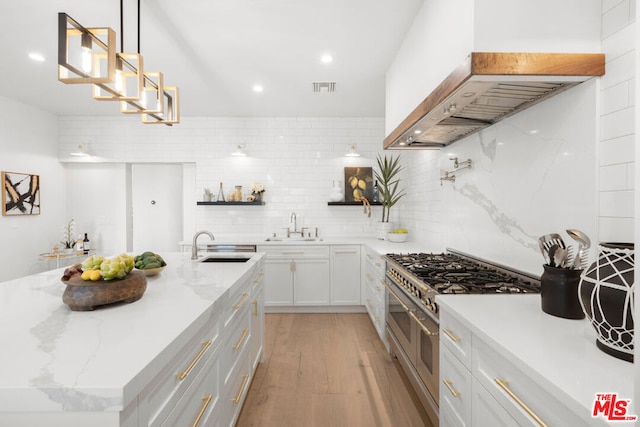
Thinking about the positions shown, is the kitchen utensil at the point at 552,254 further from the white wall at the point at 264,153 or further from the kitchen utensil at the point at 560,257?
the white wall at the point at 264,153

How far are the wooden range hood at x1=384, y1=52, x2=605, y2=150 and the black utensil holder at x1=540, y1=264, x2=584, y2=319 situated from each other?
83 centimetres

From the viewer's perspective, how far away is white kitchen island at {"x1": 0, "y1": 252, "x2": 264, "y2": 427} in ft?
Answer: 2.42

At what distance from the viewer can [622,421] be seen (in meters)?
0.63

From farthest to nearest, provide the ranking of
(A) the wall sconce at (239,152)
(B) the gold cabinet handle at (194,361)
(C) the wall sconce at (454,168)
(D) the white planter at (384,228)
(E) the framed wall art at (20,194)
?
(A) the wall sconce at (239,152) < (D) the white planter at (384,228) < (E) the framed wall art at (20,194) < (C) the wall sconce at (454,168) < (B) the gold cabinet handle at (194,361)

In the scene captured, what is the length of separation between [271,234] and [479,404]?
373 centimetres

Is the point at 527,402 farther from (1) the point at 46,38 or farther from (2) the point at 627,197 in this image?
(1) the point at 46,38

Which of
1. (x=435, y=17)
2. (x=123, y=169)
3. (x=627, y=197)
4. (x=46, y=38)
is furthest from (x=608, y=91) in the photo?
(x=123, y=169)

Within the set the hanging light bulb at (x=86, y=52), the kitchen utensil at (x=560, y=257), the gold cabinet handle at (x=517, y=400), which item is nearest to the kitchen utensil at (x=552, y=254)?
the kitchen utensil at (x=560, y=257)

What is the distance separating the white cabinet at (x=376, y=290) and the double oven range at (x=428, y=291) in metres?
0.30

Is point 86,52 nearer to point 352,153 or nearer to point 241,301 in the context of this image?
point 241,301

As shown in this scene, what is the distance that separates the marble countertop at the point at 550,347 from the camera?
2.44 feet

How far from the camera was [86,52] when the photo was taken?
154 centimetres

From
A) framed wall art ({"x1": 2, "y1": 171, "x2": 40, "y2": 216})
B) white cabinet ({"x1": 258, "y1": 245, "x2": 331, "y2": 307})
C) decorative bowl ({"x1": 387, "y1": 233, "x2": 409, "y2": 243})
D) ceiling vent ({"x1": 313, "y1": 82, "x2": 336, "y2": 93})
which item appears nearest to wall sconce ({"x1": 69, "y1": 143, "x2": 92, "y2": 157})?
framed wall art ({"x1": 2, "y1": 171, "x2": 40, "y2": 216})

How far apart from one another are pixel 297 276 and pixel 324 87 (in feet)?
7.53
